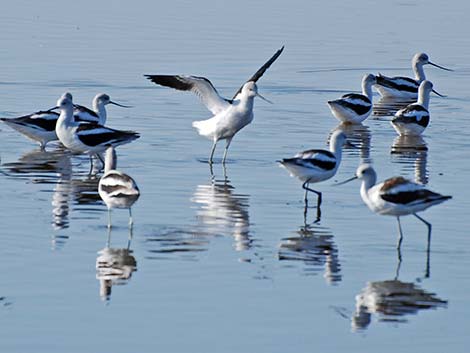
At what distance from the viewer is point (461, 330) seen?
10.1 meters

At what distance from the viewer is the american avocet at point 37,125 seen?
18.4 m

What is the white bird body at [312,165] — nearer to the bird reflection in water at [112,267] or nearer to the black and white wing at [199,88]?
the bird reflection in water at [112,267]

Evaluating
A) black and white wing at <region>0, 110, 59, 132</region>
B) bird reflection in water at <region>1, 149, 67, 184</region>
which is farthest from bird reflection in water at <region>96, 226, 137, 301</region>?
black and white wing at <region>0, 110, 59, 132</region>

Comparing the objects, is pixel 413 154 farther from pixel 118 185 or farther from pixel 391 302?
pixel 391 302

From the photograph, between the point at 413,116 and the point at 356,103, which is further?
the point at 356,103

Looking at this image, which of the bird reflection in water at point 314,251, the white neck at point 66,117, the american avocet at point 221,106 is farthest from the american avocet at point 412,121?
the bird reflection in water at point 314,251

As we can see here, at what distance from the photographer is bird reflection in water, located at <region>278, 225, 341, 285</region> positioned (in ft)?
38.7

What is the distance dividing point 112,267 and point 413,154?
26.1 feet

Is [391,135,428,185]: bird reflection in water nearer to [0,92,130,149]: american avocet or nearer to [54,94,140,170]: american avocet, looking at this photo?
[54,94,140,170]: american avocet

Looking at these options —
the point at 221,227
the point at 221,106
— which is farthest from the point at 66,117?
the point at 221,227

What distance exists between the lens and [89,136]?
17062 millimetres

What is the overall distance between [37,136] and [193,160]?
7.52ft

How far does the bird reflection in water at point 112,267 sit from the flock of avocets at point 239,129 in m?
0.61

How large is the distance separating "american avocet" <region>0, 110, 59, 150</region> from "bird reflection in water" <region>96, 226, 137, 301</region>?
603 centimetres
